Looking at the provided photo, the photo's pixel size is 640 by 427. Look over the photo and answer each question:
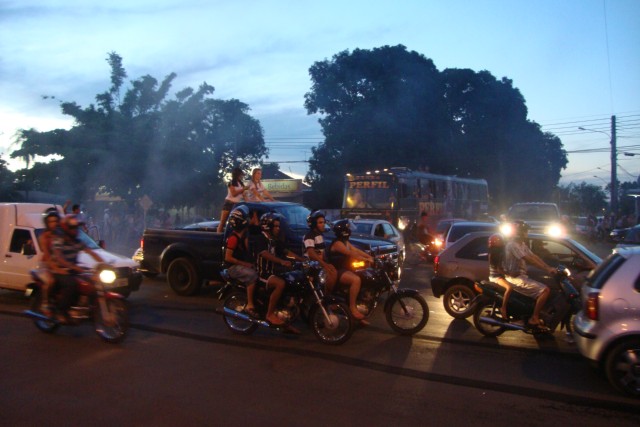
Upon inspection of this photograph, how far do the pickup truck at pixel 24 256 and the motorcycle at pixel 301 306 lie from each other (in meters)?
Answer: 3.24

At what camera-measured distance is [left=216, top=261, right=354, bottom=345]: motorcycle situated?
330 inches

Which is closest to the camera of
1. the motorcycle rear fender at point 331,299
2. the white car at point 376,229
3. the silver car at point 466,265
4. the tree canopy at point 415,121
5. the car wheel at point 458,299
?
the motorcycle rear fender at point 331,299

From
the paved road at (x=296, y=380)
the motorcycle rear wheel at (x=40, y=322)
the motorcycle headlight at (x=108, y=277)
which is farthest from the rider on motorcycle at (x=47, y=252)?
the motorcycle headlight at (x=108, y=277)

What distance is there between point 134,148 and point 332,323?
26.9 m

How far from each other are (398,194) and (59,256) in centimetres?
2147

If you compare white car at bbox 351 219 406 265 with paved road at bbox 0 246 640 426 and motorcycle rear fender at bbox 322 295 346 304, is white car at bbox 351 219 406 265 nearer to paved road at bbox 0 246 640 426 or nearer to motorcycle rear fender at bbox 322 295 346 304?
paved road at bbox 0 246 640 426

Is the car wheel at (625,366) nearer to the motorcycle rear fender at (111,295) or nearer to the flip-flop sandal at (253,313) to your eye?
the flip-flop sandal at (253,313)

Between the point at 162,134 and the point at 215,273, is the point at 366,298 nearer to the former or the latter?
the point at 215,273

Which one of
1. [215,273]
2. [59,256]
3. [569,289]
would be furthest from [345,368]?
[215,273]

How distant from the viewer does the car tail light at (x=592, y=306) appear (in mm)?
6461

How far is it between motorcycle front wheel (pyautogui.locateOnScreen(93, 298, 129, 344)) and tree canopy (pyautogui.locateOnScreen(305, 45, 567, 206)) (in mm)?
38282

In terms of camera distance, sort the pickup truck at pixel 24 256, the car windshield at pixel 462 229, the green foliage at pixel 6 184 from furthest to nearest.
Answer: the green foliage at pixel 6 184 → the car windshield at pixel 462 229 → the pickup truck at pixel 24 256

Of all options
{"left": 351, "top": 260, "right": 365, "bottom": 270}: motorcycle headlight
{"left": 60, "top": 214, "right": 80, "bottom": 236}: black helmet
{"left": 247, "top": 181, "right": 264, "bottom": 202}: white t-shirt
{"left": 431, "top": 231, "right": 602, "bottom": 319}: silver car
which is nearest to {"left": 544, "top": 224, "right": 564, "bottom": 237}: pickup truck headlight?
{"left": 431, "top": 231, "right": 602, "bottom": 319}: silver car

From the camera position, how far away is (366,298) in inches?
356
